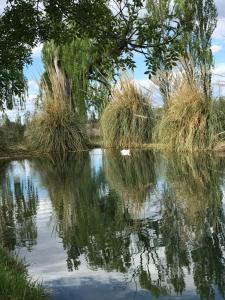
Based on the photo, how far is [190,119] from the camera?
16.5m

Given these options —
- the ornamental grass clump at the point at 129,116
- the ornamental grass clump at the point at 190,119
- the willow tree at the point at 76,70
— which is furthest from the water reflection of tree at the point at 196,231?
the willow tree at the point at 76,70

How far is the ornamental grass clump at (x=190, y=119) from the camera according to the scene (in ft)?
53.6

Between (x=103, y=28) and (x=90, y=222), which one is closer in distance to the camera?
(x=103, y=28)

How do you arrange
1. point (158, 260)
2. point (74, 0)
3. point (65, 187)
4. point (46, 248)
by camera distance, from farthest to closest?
point (65, 187) < point (46, 248) < point (74, 0) < point (158, 260)

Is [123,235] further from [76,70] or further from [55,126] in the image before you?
[76,70]

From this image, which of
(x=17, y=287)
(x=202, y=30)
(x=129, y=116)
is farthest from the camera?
(x=202, y=30)

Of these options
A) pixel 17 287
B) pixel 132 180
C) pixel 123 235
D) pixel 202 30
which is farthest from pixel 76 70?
pixel 17 287

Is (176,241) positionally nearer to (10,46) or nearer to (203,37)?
(10,46)

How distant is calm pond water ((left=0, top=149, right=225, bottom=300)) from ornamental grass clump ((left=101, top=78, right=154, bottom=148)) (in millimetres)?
11001

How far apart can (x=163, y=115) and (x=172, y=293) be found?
47.9 feet

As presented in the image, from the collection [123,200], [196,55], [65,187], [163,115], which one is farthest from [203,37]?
[123,200]

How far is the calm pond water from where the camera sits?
13.5 ft

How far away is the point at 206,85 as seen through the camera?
55.5ft

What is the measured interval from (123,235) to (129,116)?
639 inches
